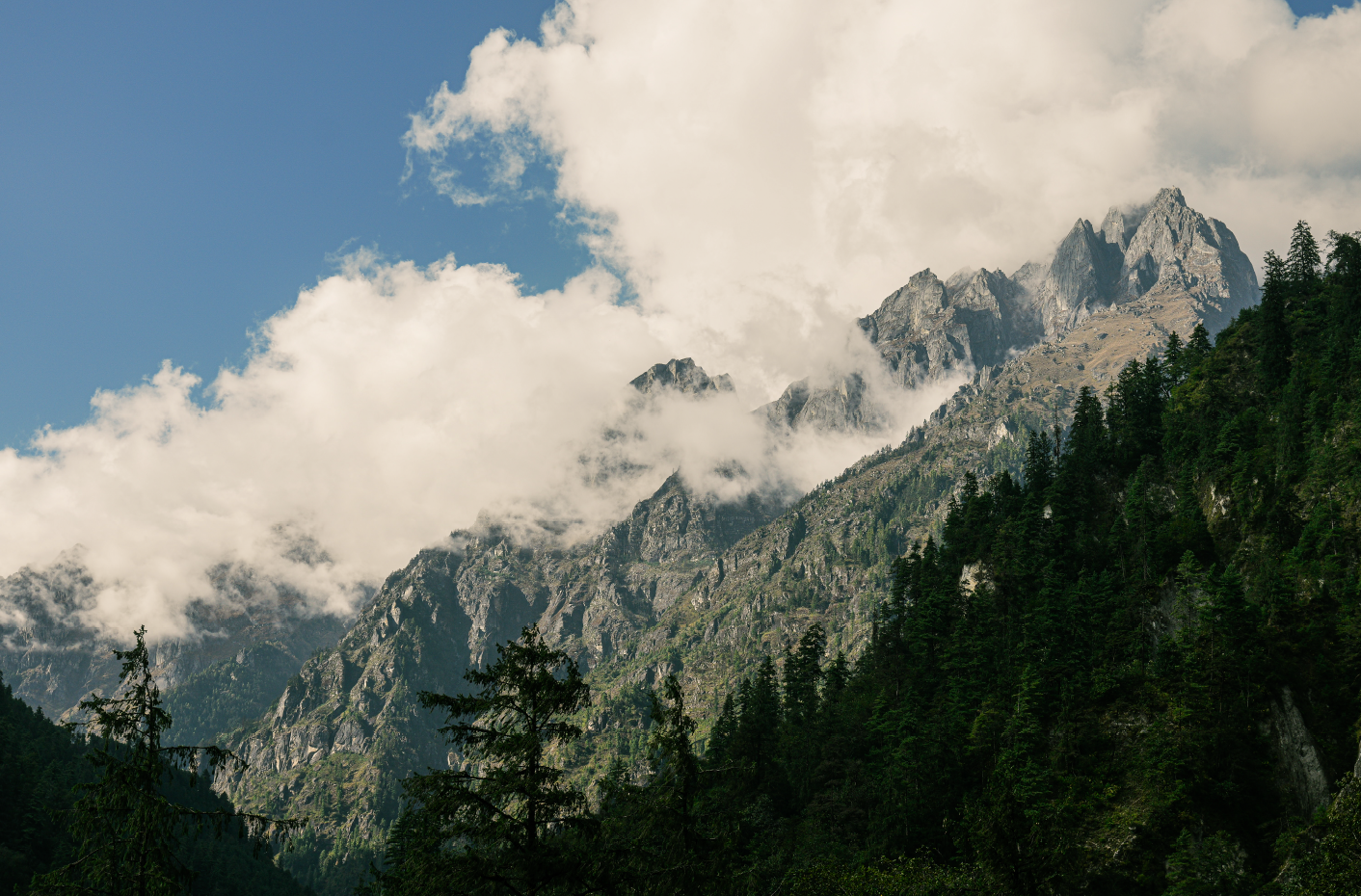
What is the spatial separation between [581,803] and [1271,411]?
110536 millimetres

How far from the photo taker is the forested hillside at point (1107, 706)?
41.6 meters

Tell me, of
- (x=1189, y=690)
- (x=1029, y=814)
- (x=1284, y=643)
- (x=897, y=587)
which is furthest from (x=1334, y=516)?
(x=897, y=587)

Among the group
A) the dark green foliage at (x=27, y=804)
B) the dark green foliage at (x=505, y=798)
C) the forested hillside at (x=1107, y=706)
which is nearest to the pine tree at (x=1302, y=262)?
the forested hillside at (x=1107, y=706)

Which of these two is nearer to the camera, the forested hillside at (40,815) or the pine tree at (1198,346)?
the forested hillside at (40,815)

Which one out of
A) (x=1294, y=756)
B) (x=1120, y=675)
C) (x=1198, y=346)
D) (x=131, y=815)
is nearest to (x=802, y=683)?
(x=1120, y=675)

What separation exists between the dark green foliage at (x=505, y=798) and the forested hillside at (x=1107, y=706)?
20 centimetres

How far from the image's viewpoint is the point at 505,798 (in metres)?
25.9

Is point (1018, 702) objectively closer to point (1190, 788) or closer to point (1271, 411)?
point (1190, 788)

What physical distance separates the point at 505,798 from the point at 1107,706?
229ft

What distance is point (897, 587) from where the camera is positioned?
134m

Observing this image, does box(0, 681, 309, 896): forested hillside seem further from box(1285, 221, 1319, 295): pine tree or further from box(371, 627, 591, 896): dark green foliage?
box(1285, 221, 1319, 295): pine tree

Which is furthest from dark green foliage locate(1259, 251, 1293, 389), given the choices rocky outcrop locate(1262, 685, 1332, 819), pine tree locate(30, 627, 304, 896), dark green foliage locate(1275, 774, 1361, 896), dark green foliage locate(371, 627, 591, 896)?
pine tree locate(30, 627, 304, 896)

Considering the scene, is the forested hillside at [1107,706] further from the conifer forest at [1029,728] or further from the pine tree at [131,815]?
the pine tree at [131,815]

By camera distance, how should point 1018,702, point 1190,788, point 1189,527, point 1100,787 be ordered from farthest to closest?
point 1189,527 < point 1018,702 < point 1100,787 < point 1190,788
